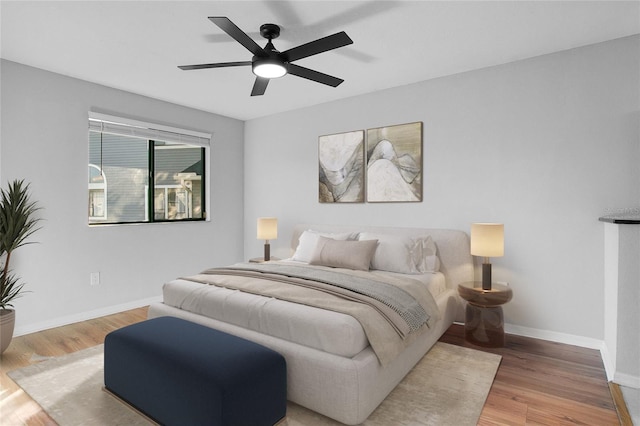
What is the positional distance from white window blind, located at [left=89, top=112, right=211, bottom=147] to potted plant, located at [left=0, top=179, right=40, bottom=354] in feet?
3.33

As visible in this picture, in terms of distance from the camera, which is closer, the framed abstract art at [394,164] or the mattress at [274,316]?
the mattress at [274,316]

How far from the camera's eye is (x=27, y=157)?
3.37 m

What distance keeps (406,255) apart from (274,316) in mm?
1678

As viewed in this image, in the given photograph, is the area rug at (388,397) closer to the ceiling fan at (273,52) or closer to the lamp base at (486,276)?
the lamp base at (486,276)

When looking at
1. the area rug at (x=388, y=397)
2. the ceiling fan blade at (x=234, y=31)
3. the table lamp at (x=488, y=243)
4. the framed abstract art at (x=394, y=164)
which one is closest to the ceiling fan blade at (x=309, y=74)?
the ceiling fan blade at (x=234, y=31)

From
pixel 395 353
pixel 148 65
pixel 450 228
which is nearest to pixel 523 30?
pixel 450 228

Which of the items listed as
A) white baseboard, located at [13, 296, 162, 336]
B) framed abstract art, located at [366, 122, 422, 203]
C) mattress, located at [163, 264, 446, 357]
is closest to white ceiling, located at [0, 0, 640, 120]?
framed abstract art, located at [366, 122, 422, 203]

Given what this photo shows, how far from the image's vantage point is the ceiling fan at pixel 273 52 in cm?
217

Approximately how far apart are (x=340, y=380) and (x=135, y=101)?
3.95 m

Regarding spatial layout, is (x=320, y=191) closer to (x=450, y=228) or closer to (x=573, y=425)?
(x=450, y=228)

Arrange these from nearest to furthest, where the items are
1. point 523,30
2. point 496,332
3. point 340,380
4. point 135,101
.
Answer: point 340,380 < point 523,30 < point 496,332 < point 135,101

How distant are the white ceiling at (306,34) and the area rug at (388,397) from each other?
2.56 metres

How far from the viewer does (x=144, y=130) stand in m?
4.27

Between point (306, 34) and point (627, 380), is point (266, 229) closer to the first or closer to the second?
point (306, 34)
